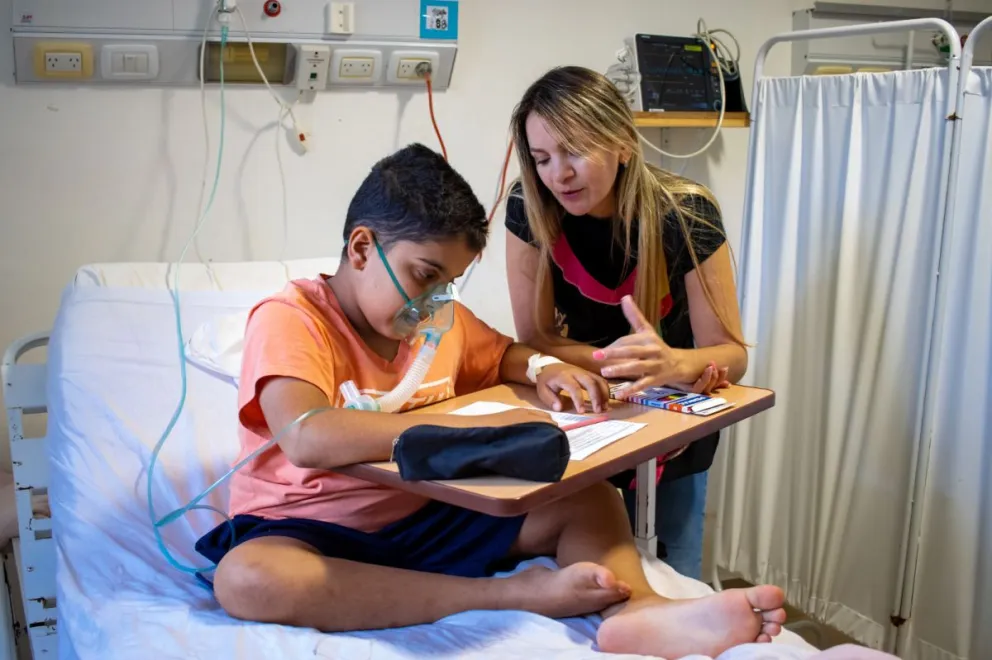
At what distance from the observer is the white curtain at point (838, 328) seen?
2.16 meters

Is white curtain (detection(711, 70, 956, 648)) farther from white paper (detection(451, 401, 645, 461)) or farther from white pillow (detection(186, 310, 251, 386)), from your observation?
white pillow (detection(186, 310, 251, 386))

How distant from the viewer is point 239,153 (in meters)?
2.38

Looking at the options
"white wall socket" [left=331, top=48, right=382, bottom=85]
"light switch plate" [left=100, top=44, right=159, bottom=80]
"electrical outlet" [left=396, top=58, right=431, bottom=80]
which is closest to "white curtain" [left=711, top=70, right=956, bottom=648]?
"electrical outlet" [left=396, top=58, right=431, bottom=80]

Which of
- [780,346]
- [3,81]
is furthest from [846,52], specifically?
[3,81]

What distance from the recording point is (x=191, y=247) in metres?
2.36

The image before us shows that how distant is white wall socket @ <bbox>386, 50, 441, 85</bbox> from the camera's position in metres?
2.46

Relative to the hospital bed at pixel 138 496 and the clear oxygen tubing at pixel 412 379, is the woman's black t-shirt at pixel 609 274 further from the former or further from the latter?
the hospital bed at pixel 138 496

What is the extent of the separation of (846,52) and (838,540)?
171cm

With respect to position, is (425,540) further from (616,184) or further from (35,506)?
(35,506)

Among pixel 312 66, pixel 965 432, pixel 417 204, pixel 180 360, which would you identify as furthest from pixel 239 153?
pixel 965 432

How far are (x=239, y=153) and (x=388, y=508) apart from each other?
1.22 m

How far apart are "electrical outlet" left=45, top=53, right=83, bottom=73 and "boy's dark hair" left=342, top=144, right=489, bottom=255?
0.96 m

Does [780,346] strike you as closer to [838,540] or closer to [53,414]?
[838,540]

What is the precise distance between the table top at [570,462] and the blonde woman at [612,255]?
86mm
